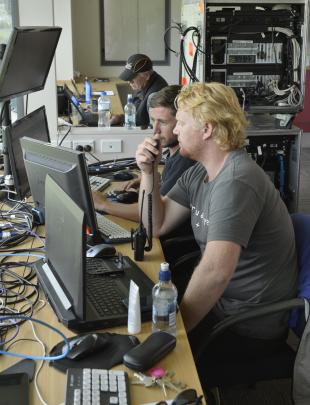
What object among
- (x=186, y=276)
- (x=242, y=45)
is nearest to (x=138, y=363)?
(x=186, y=276)

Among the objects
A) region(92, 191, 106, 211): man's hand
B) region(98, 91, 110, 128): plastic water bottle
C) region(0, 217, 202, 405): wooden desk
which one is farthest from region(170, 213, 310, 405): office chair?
region(98, 91, 110, 128): plastic water bottle

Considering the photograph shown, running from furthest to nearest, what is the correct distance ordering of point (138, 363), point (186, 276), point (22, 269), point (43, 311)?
1. point (186, 276)
2. point (22, 269)
3. point (43, 311)
4. point (138, 363)

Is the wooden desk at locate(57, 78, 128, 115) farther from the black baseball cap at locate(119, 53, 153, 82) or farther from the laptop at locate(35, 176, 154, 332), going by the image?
the laptop at locate(35, 176, 154, 332)

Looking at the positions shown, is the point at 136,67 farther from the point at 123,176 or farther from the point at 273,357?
the point at 273,357

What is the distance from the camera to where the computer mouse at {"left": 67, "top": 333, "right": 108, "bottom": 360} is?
1.29 m

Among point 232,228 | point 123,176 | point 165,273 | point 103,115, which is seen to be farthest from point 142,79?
point 165,273

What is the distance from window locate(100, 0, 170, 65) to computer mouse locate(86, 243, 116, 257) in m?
5.59

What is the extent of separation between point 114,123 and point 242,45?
1.15 metres

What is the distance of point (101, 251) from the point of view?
74.8 inches

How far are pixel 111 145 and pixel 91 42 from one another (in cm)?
411

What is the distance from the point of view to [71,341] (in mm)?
1339

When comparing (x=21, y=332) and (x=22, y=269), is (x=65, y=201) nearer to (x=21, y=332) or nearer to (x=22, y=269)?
(x=21, y=332)

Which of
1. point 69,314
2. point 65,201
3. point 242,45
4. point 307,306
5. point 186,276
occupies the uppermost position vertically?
point 242,45

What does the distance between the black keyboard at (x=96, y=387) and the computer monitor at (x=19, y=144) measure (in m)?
1.20
